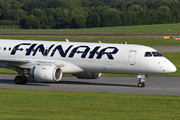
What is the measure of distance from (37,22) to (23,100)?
16403 centimetres

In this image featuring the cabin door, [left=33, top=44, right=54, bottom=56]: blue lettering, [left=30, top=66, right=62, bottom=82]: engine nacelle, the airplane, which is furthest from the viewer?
[left=33, top=44, right=54, bottom=56]: blue lettering

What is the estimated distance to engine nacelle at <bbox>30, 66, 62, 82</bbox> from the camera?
28.9 meters

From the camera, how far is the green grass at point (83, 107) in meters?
15.8

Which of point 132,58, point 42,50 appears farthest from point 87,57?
point 42,50

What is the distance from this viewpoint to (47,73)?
94.8 feet

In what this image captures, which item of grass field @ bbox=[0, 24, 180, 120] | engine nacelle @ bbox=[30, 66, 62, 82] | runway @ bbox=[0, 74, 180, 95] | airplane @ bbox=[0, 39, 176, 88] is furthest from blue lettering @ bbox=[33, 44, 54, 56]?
grass field @ bbox=[0, 24, 180, 120]

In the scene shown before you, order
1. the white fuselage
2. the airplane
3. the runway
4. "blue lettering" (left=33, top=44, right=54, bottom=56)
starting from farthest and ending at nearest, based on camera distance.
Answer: "blue lettering" (left=33, top=44, right=54, bottom=56) → the airplane → the white fuselage → the runway

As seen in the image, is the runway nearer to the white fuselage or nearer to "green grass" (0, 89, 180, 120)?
the white fuselage

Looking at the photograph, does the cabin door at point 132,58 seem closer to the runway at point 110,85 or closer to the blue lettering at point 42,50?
the runway at point 110,85

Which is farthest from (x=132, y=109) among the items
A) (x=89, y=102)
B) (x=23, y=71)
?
(x=23, y=71)

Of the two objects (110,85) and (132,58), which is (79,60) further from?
(132,58)

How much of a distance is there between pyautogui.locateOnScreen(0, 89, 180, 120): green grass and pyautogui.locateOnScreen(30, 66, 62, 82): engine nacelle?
6.56m

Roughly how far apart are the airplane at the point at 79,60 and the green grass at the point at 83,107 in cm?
732

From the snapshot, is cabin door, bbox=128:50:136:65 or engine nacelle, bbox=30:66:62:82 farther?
engine nacelle, bbox=30:66:62:82
